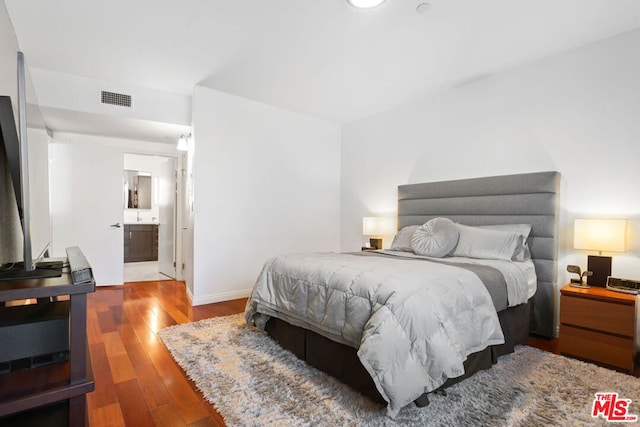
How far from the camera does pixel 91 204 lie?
4.70m

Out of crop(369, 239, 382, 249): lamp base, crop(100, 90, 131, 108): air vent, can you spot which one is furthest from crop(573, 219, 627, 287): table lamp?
crop(100, 90, 131, 108): air vent

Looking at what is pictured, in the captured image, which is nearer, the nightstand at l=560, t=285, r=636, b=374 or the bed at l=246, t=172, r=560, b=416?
the bed at l=246, t=172, r=560, b=416

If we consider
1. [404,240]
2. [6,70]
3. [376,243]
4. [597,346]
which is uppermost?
[6,70]

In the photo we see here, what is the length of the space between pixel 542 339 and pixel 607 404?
1.10 meters

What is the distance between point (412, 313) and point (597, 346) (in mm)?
1720

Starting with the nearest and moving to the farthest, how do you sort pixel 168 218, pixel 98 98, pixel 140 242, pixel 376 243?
pixel 98 98 < pixel 376 243 < pixel 168 218 < pixel 140 242

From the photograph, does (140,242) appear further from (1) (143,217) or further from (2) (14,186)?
(2) (14,186)

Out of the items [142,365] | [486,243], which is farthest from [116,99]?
[486,243]

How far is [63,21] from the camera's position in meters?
2.50

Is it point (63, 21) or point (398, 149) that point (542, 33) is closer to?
point (398, 149)

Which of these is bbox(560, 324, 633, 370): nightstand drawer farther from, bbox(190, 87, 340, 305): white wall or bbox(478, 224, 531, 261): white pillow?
bbox(190, 87, 340, 305): white wall

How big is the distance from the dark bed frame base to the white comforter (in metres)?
0.10

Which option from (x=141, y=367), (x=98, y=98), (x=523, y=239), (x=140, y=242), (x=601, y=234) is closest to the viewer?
(x=141, y=367)

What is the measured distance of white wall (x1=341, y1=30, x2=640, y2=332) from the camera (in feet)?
8.44
